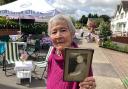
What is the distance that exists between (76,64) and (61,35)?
0.32m

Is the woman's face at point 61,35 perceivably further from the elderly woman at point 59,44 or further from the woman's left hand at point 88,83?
the woman's left hand at point 88,83

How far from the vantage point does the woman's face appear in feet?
6.79

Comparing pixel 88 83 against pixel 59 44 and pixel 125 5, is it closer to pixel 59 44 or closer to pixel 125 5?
pixel 59 44

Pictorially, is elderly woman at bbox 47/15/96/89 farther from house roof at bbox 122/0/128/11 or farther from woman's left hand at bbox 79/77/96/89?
house roof at bbox 122/0/128/11

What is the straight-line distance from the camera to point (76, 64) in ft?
6.05

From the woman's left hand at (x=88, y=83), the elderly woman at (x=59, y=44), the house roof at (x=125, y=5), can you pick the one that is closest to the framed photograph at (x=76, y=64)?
the woman's left hand at (x=88, y=83)

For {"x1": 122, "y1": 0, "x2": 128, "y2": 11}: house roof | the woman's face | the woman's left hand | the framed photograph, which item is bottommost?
{"x1": 122, "y1": 0, "x2": 128, "y2": 11}: house roof

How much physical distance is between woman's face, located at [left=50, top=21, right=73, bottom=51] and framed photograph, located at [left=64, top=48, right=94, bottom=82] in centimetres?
26

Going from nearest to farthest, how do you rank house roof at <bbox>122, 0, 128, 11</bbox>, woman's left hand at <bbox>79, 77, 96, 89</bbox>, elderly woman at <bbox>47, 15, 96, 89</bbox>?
woman's left hand at <bbox>79, 77, 96, 89</bbox> → elderly woman at <bbox>47, 15, 96, 89</bbox> → house roof at <bbox>122, 0, 128, 11</bbox>

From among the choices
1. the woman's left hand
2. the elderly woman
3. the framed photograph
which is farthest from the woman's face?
the woman's left hand

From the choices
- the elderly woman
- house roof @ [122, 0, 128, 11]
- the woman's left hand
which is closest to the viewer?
the woman's left hand

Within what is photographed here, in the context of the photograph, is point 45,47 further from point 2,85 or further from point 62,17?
point 62,17

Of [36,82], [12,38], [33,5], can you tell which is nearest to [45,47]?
[12,38]

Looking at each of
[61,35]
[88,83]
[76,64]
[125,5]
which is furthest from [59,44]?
[125,5]
